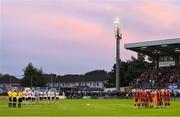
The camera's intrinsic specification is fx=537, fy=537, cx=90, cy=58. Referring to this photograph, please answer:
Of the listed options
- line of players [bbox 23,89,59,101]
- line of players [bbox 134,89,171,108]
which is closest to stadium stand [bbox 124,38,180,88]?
line of players [bbox 23,89,59,101]

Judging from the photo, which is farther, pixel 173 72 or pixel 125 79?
pixel 125 79

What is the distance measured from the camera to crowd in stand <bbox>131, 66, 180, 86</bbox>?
80.1 meters

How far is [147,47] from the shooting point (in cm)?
8462

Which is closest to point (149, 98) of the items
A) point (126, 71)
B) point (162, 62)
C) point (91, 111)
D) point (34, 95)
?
point (91, 111)

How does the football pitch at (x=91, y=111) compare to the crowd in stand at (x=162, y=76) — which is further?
the crowd in stand at (x=162, y=76)

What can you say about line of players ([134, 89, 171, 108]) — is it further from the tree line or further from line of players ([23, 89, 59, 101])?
the tree line

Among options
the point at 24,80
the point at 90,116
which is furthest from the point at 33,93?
the point at 24,80

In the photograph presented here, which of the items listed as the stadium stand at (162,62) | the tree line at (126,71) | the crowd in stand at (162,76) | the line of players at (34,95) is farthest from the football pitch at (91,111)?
the tree line at (126,71)

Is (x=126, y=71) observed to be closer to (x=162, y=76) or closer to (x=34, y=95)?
(x=162, y=76)

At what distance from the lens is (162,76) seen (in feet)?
277

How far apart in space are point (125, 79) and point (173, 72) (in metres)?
35.3

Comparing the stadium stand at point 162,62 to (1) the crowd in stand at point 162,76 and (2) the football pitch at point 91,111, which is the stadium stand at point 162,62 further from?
(2) the football pitch at point 91,111

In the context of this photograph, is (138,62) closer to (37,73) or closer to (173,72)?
(37,73)

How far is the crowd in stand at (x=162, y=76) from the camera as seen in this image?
80125 mm
